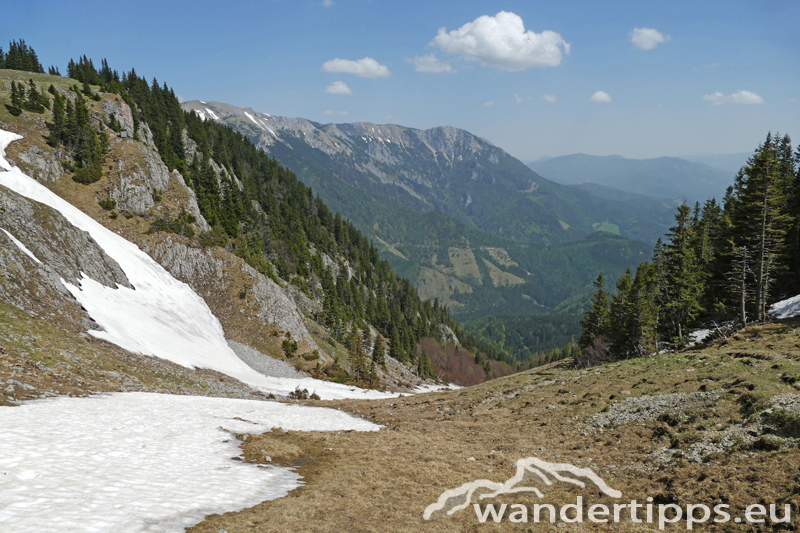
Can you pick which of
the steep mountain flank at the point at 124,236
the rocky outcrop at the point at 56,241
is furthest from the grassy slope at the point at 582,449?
the rocky outcrop at the point at 56,241

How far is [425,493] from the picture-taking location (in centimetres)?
1417

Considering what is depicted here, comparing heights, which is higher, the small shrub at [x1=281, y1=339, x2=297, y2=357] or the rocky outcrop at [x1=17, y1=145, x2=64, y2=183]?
the rocky outcrop at [x1=17, y1=145, x2=64, y2=183]

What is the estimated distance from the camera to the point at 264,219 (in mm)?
109938

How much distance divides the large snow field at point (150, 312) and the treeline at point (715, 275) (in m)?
38.0

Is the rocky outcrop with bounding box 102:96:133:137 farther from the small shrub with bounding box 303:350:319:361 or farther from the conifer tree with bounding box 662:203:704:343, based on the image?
the conifer tree with bounding box 662:203:704:343

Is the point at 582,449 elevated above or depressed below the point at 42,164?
below

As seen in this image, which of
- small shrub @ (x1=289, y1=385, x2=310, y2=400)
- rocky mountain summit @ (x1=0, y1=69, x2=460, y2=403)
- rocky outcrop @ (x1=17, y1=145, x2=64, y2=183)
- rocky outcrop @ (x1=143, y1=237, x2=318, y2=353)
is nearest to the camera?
rocky mountain summit @ (x1=0, y1=69, x2=460, y2=403)

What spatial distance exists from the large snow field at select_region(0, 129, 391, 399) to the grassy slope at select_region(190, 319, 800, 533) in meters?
24.3

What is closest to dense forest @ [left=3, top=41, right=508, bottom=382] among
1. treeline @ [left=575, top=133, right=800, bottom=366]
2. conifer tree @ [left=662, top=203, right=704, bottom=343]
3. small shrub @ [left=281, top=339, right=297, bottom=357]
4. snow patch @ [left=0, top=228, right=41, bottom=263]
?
small shrub @ [left=281, top=339, right=297, bottom=357]

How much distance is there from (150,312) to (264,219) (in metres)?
68.5

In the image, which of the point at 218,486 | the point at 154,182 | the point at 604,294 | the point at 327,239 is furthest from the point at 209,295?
the point at 327,239

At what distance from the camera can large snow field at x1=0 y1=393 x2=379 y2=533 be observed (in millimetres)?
A: 10570

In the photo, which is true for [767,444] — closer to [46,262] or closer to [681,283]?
[681,283]

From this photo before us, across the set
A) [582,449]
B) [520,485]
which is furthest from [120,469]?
[582,449]
